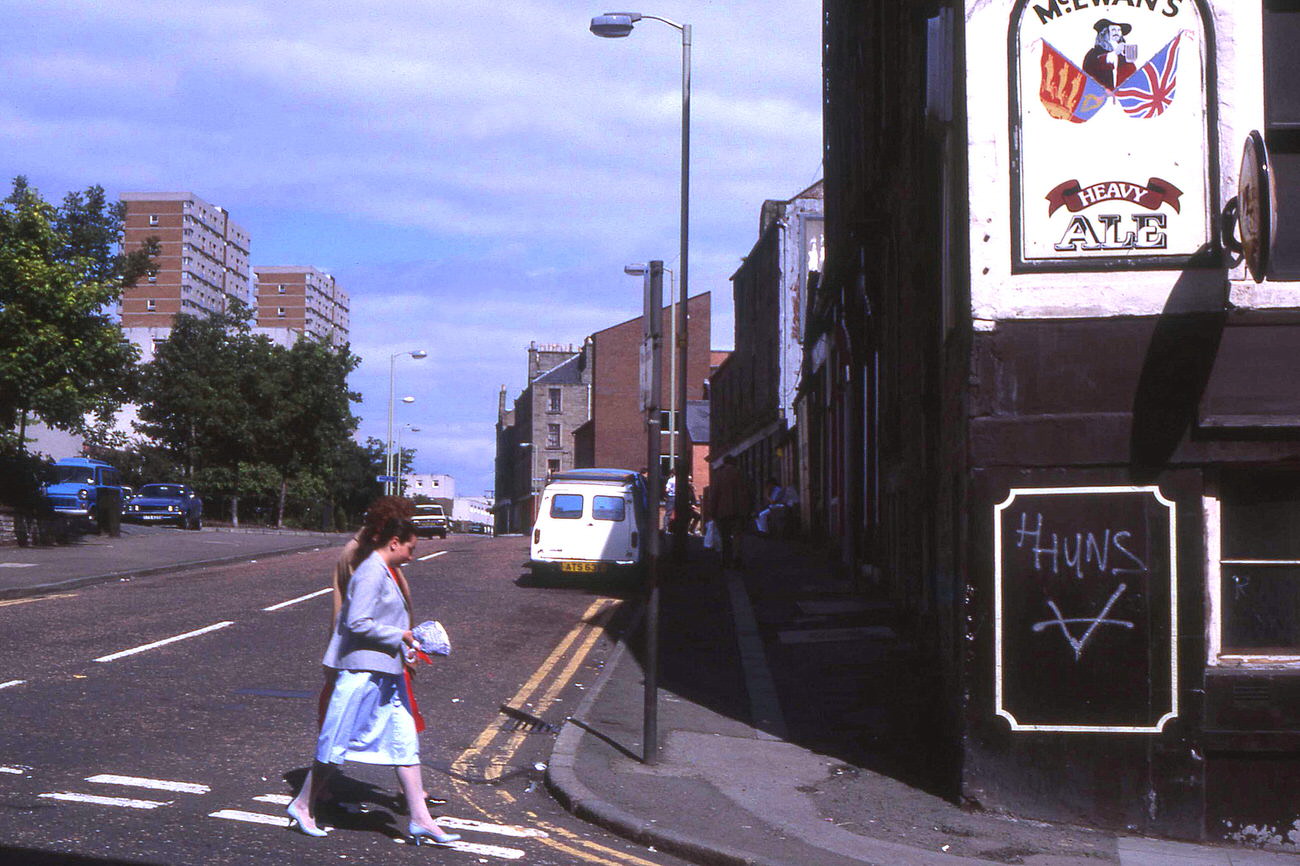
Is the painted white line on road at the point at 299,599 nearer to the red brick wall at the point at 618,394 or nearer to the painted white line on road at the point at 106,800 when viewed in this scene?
the painted white line on road at the point at 106,800

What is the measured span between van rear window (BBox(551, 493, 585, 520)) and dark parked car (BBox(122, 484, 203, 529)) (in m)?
31.4

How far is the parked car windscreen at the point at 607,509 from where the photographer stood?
2158 centimetres

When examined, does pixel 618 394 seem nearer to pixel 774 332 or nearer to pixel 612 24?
pixel 774 332

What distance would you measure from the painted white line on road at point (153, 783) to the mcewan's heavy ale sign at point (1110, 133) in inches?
234

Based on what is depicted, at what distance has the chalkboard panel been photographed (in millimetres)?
8180


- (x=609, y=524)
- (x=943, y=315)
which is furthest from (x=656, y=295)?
(x=609, y=524)

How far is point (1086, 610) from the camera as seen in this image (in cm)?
823

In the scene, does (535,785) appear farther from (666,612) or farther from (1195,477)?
(666,612)

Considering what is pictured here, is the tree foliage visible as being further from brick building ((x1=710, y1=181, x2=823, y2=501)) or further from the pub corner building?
the pub corner building

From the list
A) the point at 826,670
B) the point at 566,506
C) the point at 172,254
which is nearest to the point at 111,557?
the point at 566,506

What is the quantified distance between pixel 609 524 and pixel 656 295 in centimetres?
1212

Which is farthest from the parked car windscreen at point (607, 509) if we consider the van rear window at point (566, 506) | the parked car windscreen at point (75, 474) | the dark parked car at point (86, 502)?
the parked car windscreen at point (75, 474)

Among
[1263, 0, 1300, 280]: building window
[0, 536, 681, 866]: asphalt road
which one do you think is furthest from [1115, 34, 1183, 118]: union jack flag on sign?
[0, 536, 681, 866]: asphalt road

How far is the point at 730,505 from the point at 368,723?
16.6 meters
